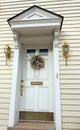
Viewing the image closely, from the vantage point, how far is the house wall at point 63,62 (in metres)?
3.36

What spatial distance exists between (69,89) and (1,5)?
315cm

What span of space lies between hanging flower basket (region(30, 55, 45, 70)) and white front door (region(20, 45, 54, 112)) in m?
0.08

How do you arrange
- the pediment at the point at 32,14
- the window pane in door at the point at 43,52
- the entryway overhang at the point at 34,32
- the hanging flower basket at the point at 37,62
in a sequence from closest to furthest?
the entryway overhang at the point at 34,32
the pediment at the point at 32,14
the hanging flower basket at the point at 37,62
the window pane in door at the point at 43,52

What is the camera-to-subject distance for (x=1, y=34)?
4145 mm

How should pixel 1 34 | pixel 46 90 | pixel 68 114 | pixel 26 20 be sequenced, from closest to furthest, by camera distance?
pixel 68 114
pixel 26 20
pixel 46 90
pixel 1 34

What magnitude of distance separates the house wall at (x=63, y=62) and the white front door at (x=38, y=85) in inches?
16.8

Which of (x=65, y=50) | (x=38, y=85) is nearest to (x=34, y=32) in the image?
(x=65, y=50)

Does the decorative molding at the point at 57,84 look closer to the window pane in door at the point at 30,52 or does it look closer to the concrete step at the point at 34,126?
the concrete step at the point at 34,126

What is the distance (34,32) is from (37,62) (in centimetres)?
81

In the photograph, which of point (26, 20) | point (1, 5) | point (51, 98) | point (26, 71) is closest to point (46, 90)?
point (51, 98)

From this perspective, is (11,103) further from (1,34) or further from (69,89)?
(1,34)

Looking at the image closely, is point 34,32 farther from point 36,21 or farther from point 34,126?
point 34,126

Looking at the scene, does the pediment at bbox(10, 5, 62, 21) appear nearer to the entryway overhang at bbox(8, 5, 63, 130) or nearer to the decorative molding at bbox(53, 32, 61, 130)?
the entryway overhang at bbox(8, 5, 63, 130)

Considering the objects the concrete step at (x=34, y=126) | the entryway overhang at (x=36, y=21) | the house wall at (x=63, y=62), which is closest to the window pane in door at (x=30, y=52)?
the house wall at (x=63, y=62)
